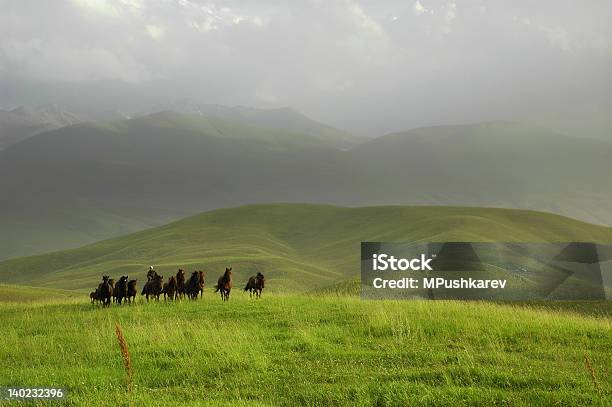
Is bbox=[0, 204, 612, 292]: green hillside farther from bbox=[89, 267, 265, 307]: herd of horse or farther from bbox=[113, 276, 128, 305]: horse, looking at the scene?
bbox=[113, 276, 128, 305]: horse

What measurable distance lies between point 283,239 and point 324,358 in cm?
14044

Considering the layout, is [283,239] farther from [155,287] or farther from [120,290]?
[120,290]

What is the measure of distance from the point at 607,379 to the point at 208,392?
7.74 metres

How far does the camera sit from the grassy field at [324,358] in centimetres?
1043

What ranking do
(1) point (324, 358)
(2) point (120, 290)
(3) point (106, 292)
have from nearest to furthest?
1. (1) point (324, 358)
2. (3) point (106, 292)
3. (2) point (120, 290)

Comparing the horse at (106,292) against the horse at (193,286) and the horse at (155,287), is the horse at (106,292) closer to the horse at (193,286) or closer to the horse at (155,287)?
the horse at (155,287)

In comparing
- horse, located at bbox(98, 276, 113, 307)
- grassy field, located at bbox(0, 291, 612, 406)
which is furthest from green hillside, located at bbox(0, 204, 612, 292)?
grassy field, located at bbox(0, 291, 612, 406)

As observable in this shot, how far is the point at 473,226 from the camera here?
112875 millimetres

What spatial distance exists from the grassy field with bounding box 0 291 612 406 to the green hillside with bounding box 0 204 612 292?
174 feet

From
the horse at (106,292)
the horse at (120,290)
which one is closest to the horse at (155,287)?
the horse at (120,290)

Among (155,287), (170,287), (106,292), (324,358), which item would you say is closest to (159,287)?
(155,287)

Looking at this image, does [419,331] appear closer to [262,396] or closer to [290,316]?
[290,316]

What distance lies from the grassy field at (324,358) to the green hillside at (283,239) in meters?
52.9

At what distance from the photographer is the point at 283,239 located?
503 feet
